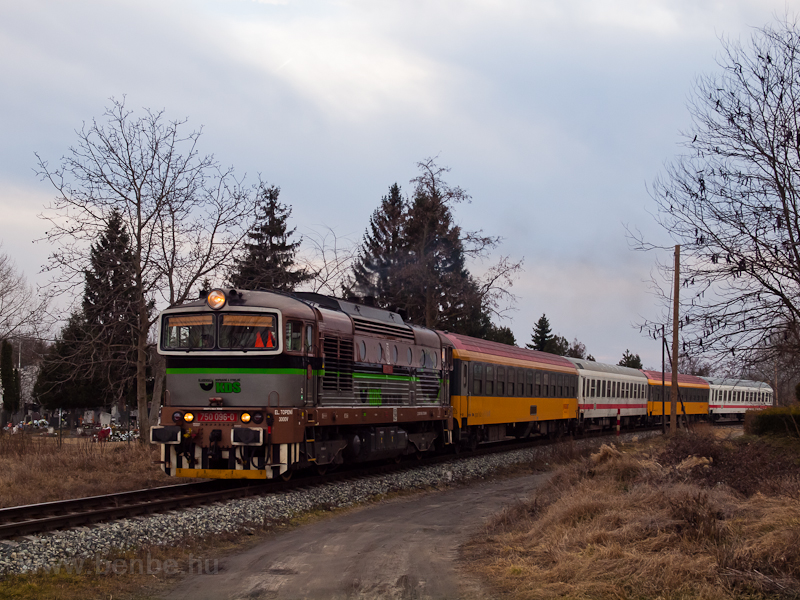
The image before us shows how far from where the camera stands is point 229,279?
76.7 feet

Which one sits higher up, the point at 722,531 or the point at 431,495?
the point at 722,531

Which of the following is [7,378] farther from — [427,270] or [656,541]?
[656,541]

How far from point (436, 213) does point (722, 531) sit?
1383 inches

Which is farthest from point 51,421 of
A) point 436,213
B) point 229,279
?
point 229,279

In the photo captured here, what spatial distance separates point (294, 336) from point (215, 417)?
2.00 meters

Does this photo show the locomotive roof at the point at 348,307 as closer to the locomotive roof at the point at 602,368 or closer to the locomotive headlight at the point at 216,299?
the locomotive headlight at the point at 216,299

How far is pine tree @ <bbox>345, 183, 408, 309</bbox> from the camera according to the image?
4609 cm

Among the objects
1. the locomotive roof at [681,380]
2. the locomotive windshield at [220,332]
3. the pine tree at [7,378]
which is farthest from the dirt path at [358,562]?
the pine tree at [7,378]

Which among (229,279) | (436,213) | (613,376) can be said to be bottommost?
(613,376)

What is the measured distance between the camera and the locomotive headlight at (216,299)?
45.3ft

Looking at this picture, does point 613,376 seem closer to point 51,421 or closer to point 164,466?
point 164,466

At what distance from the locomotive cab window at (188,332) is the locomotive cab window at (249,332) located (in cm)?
27

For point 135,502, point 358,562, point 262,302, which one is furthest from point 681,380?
point 358,562

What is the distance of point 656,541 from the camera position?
815cm
